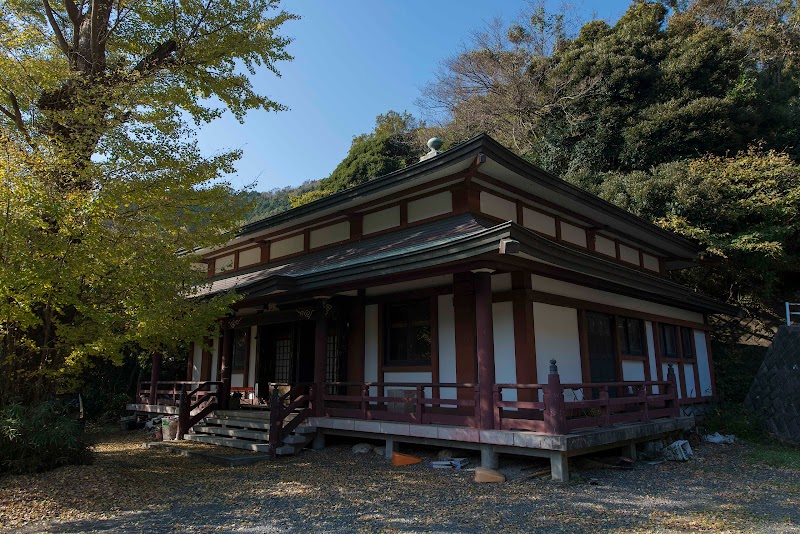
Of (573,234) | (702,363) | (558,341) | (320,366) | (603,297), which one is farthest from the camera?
(702,363)

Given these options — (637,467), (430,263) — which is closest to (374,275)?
(430,263)

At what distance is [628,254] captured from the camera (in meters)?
14.9

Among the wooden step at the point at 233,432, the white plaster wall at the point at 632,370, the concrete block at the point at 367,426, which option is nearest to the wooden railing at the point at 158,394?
the wooden step at the point at 233,432

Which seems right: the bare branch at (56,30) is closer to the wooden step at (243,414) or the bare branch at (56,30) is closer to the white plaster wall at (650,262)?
the wooden step at (243,414)

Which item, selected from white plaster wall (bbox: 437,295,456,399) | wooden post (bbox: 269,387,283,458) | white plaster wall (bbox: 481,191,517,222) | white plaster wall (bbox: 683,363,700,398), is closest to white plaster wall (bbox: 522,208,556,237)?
white plaster wall (bbox: 481,191,517,222)

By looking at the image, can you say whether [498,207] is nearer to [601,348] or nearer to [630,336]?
[601,348]

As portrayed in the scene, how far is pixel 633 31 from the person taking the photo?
24.9 m

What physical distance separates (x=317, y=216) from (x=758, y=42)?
92.1ft

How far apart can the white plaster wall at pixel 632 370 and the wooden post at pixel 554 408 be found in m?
5.03

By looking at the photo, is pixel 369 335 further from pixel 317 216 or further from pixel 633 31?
pixel 633 31

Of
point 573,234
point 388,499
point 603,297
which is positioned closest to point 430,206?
point 573,234

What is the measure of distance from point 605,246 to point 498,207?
4605mm

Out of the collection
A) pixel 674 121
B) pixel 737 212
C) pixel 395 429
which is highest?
pixel 674 121

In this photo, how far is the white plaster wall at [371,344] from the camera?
11.1m
